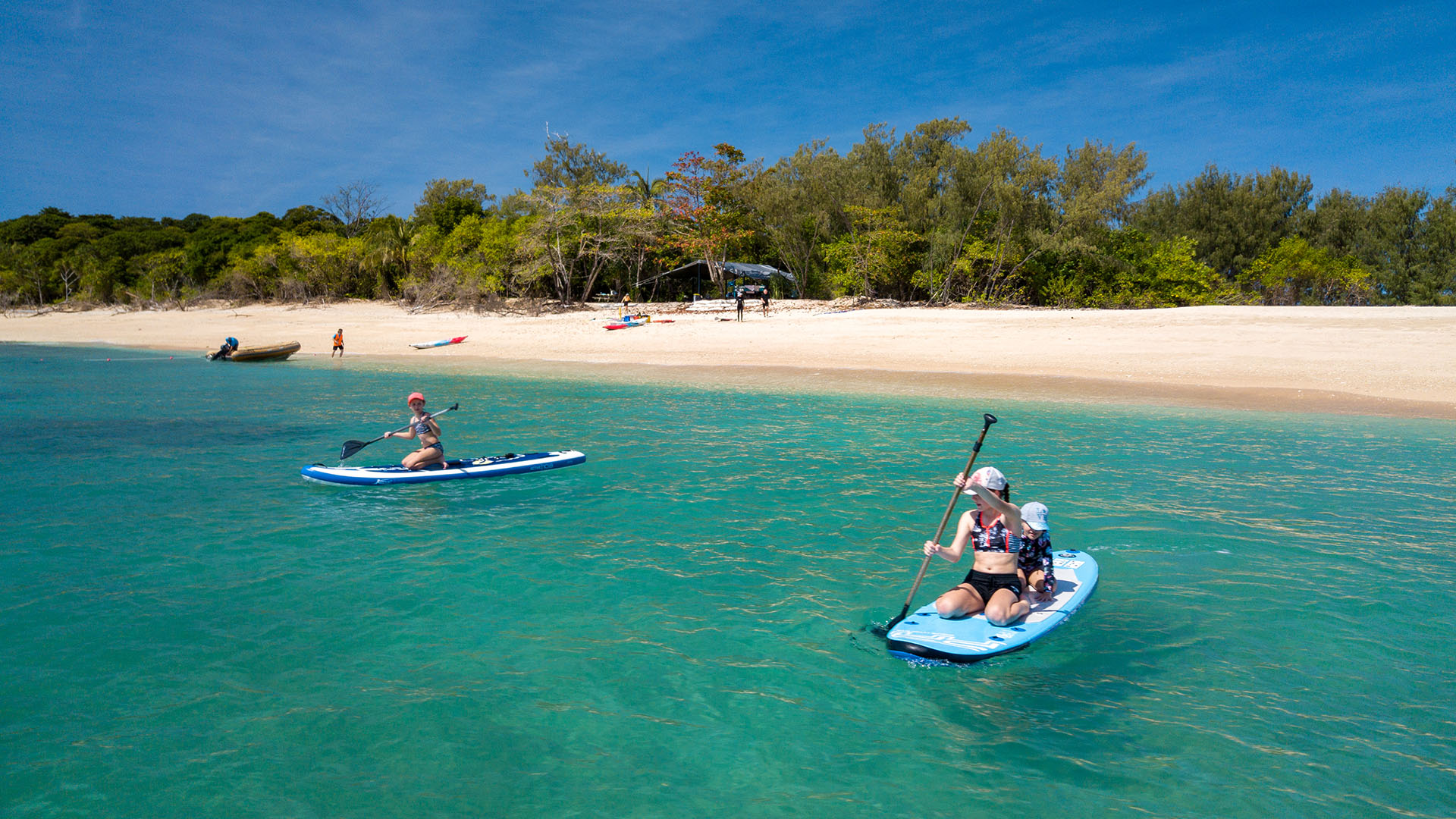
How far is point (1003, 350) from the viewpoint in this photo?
81.0ft

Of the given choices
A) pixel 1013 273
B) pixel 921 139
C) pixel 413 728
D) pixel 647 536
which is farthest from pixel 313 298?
pixel 413 728

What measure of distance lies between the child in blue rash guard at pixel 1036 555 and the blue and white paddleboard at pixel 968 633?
4.2 inches

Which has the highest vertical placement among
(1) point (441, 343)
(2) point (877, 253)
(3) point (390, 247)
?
(3) point (390, 247)

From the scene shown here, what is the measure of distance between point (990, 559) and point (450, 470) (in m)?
7.92

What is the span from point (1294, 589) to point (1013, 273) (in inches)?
1165

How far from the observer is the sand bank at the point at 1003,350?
755 inches

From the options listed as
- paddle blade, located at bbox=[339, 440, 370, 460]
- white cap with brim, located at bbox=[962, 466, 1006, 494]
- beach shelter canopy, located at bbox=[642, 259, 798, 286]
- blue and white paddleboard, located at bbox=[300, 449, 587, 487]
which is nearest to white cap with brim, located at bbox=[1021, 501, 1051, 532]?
white cap with brim, located at bbox=[962, 466, 1006, 494]

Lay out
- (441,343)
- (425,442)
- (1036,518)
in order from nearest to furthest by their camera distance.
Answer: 1. (1036,518)
2. (425,442)
3. (441,343)

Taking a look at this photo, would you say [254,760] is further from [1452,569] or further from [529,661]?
[1452,569]

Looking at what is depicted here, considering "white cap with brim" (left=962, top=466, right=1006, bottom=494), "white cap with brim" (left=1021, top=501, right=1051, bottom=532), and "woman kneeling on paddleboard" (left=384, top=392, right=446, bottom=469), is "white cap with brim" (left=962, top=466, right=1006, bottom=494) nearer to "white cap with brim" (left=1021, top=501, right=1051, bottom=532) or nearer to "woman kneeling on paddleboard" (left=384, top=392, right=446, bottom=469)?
"white cap with brim" (left=1021, top=501, right=1051, bottom=532)

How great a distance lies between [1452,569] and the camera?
779 cm

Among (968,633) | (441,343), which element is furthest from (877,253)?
(968,633)

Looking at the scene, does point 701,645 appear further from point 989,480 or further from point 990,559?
point 989,480

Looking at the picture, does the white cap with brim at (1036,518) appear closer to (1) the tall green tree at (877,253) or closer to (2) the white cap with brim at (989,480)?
(2) the white cap with brim at (989,480)
